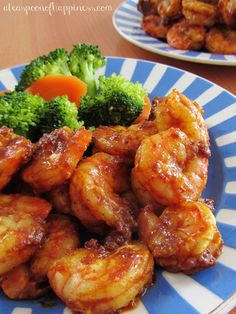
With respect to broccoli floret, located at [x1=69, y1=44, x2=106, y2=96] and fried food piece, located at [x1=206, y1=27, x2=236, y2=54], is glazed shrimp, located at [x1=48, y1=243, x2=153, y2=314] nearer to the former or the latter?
broccoli floret, located at [x1=69, y1=44, x2=106, y2=96]

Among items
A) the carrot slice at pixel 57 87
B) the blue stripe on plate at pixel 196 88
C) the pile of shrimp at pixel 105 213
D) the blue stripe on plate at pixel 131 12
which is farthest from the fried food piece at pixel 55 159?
the blue stripe on plate at pixel 131 12

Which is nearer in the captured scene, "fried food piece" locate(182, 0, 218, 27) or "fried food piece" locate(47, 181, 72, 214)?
"fried food piece" locate(47, 181, 72, 214)

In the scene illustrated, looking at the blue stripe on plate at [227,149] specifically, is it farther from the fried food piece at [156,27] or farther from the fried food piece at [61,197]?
the fried food piece at [156,27]

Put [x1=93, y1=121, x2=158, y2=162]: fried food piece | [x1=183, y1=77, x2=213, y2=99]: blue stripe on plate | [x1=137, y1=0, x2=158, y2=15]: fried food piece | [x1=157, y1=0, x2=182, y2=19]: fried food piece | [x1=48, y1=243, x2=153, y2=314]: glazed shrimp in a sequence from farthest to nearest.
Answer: [x1=137, y1=0, x2=158, y2=15]: fried food piece < [x1=157, y1=0, x2=182, y2=19]: fried food piece < [x1=183, y1=77, x2=213, y2=99]: blue stripe on plate < [x1=93, y1=121, x2=158, y2=162]: fried food piece < [x1=48, y1=243, x2=153, y2=314]: glazed shrimp

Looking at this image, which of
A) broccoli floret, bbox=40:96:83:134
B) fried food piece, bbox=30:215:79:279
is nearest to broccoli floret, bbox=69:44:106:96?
broccoli floret, bbox=40:96:83:134

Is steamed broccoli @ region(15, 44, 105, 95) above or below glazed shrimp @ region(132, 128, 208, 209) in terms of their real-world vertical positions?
below

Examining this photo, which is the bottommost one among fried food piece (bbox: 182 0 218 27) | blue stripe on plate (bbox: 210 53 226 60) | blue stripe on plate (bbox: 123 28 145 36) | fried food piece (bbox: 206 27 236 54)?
blue stripe on plate (bbox: 123 28 145 36)
